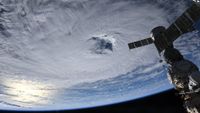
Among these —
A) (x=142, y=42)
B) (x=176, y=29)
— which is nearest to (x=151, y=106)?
(x=142, y=42)

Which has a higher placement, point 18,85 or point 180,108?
point 18,85

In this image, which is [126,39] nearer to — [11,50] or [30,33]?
[30,33]

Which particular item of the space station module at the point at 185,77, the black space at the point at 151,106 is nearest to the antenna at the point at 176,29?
the space station module at the point at 185,77

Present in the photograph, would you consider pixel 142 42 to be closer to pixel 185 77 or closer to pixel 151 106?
pixel 185 77

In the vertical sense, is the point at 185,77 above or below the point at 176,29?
below

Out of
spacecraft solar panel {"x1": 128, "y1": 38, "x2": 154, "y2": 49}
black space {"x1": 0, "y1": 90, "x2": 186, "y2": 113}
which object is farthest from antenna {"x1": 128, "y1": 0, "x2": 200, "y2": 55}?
black space {"x1": 0, "y1": 90, "x2": 186, "y2": 113}

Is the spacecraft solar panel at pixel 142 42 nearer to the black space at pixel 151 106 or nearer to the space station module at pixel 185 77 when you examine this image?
the space station module at pixel 185 77

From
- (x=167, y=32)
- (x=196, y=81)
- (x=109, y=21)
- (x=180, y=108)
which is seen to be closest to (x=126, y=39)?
(x=109, y=21)
